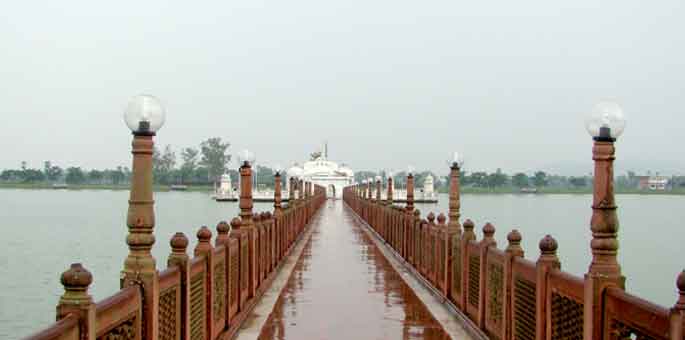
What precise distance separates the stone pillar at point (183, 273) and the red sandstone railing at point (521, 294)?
2803mm

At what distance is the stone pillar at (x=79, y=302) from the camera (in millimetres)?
3715

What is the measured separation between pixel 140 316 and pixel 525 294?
3340 mm

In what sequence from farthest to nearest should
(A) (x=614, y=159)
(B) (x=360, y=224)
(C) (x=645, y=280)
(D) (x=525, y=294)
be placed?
(B) (x=360, y=224), (C) (x=645, y=280), (D) (x=525, y=294), (A) (x=614, y=159)

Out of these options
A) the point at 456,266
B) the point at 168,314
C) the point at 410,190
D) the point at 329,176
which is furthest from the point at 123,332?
the point at 329,176

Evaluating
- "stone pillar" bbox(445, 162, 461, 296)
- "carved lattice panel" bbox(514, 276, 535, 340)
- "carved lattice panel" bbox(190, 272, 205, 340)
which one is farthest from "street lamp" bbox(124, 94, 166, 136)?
"stone pillar" bbox(445, 162, 461, 296)

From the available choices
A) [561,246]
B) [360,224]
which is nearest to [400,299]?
[360,224]

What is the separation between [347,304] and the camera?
10.2 meters

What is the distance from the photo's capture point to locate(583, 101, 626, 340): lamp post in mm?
4883

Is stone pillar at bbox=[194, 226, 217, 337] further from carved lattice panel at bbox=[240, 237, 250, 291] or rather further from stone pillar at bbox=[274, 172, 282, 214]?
stone pillar at bbox=[274, 172, 282, 214]

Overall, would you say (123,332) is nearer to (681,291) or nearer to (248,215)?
(681,291)

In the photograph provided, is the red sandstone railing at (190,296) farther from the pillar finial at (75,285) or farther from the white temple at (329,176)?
the white temple at (329,176)

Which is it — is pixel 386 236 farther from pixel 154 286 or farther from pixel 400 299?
pixel 154 286

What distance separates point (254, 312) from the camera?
9602 mm

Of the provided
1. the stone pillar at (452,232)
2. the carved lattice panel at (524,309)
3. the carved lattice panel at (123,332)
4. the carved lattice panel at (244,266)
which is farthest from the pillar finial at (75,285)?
the stone pillar at (452,232)
